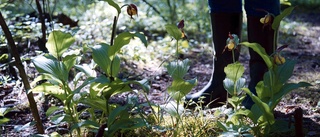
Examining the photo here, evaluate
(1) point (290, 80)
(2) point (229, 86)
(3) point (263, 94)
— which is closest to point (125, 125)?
(2) point (229, 86)

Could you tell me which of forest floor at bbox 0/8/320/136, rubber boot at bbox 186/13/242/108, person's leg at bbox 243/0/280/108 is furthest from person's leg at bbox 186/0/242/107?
forest floor at bbox 0/8/320/136

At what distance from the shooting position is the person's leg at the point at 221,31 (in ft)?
8.16

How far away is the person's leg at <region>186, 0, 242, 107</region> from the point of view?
2.49 m

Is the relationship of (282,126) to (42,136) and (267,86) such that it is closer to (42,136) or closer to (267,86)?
(267,86)

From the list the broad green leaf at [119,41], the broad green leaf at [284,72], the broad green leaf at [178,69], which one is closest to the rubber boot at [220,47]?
the broad green leaf at [178,69]

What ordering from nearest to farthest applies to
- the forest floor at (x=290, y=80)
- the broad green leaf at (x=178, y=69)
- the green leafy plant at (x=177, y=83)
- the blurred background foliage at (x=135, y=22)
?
the green leafy plant at (x=177, y=83) → the broad green leaf at (x=178, y=69) → the forest floor at (x=290, y=80) → the blurred background foliage at (x=135, y=22)

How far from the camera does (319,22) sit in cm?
589

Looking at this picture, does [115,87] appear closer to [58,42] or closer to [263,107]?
[58,42]

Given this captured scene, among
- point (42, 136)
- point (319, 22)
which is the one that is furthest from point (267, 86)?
point (319, 22)

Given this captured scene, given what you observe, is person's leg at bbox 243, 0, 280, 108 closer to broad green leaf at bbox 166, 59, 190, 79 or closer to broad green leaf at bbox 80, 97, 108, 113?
broad green leaf at bbox 166, 59, 190, 79

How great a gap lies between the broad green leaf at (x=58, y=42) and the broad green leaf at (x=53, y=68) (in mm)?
44

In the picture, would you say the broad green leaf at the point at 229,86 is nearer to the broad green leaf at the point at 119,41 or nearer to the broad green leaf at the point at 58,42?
the broad green leaf at the point at 119,41

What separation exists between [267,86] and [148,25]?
135 inches

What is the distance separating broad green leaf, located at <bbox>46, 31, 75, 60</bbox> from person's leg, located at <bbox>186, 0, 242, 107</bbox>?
0.98 m
